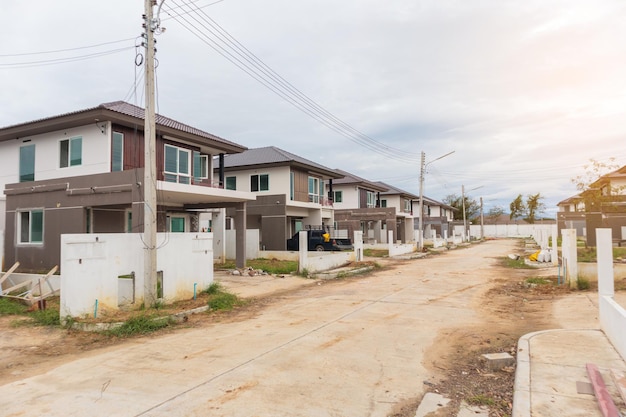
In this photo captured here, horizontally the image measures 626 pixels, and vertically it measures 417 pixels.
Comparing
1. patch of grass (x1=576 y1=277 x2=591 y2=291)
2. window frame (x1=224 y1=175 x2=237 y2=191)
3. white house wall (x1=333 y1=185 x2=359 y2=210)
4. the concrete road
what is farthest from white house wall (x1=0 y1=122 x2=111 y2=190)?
white house wall (x1=333 y1=185 x2=359 y2=210)

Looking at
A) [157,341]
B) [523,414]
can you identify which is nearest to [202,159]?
[157,341]

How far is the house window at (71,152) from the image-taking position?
17297 mm

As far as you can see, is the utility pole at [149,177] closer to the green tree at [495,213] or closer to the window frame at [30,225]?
the window frame at [30,225]

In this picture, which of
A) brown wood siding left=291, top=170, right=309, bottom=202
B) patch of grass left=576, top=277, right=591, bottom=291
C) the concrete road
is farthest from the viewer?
brown wood siding left=291, top=170, right=309, bottom=202

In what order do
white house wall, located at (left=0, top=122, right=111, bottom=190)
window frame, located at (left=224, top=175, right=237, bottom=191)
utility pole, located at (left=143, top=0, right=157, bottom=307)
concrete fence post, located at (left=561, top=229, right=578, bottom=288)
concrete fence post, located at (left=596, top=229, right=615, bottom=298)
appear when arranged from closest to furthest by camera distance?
concrete fence post, located at (left=596, top=229, right=615, bottom=298) → utility pole, located at (left=143, top=0, right=157, bottom=307) → concrete fence post, located at (left=561, top=229, right=578, bottom=288) → white house wall, located at (left=0, top=122, right=111, bottom=190) → window frame, located at (left=224, top=175, right=237, bottom=191)

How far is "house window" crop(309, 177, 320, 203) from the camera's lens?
3238cm

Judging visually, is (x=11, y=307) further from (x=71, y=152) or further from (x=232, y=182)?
(x=232, y=182)

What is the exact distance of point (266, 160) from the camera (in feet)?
97.5

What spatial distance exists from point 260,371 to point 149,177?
6512mm

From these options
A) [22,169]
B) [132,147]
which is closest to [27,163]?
[22,169]

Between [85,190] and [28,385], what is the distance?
1189cm

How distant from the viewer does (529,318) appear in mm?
9602

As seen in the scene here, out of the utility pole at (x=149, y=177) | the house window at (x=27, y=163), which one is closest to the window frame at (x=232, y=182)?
the house window at (x=27, y=163)

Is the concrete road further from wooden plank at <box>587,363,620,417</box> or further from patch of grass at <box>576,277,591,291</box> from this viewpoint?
patch of grass at <box>576,277,591,291</box>
